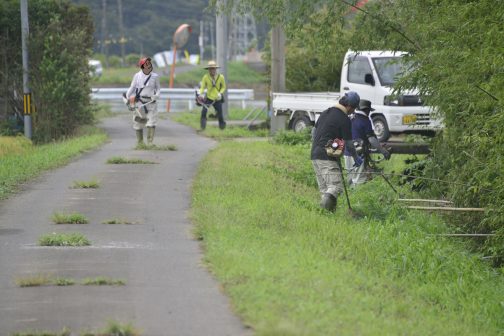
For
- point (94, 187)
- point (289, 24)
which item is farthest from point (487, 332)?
point (289, 24)

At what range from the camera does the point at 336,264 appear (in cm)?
954

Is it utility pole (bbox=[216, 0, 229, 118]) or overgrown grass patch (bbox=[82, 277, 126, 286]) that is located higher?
utility pole (bbox=[216, 0, 229, 118])

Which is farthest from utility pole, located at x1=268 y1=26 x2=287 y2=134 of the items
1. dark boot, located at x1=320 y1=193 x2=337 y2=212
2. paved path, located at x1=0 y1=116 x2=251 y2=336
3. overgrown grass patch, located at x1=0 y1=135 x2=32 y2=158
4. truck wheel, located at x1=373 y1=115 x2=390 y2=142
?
dark boot, located at x1=320 y1=193 x2=337 y2=212

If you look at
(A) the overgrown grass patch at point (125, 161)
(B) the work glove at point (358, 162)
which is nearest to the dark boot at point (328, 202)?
(B) the work glove at point (358, 162)

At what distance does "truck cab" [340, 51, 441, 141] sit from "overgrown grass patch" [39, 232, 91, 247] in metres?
12.0

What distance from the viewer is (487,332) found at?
29.9ft

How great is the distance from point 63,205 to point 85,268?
3.82 m

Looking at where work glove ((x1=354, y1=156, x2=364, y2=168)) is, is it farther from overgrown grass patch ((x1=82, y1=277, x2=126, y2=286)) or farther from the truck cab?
overgrown grass patch ((x1=82, y1=277, x2=126, y2=286))

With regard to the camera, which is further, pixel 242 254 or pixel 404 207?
pixel 404 207

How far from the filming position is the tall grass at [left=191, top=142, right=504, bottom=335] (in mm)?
7660

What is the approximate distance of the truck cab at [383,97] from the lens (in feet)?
74.1

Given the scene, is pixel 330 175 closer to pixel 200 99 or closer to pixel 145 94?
pixel 145 94

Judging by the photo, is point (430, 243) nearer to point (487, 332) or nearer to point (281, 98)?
point (487, 332)

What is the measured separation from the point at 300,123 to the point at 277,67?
1511 millimetres
